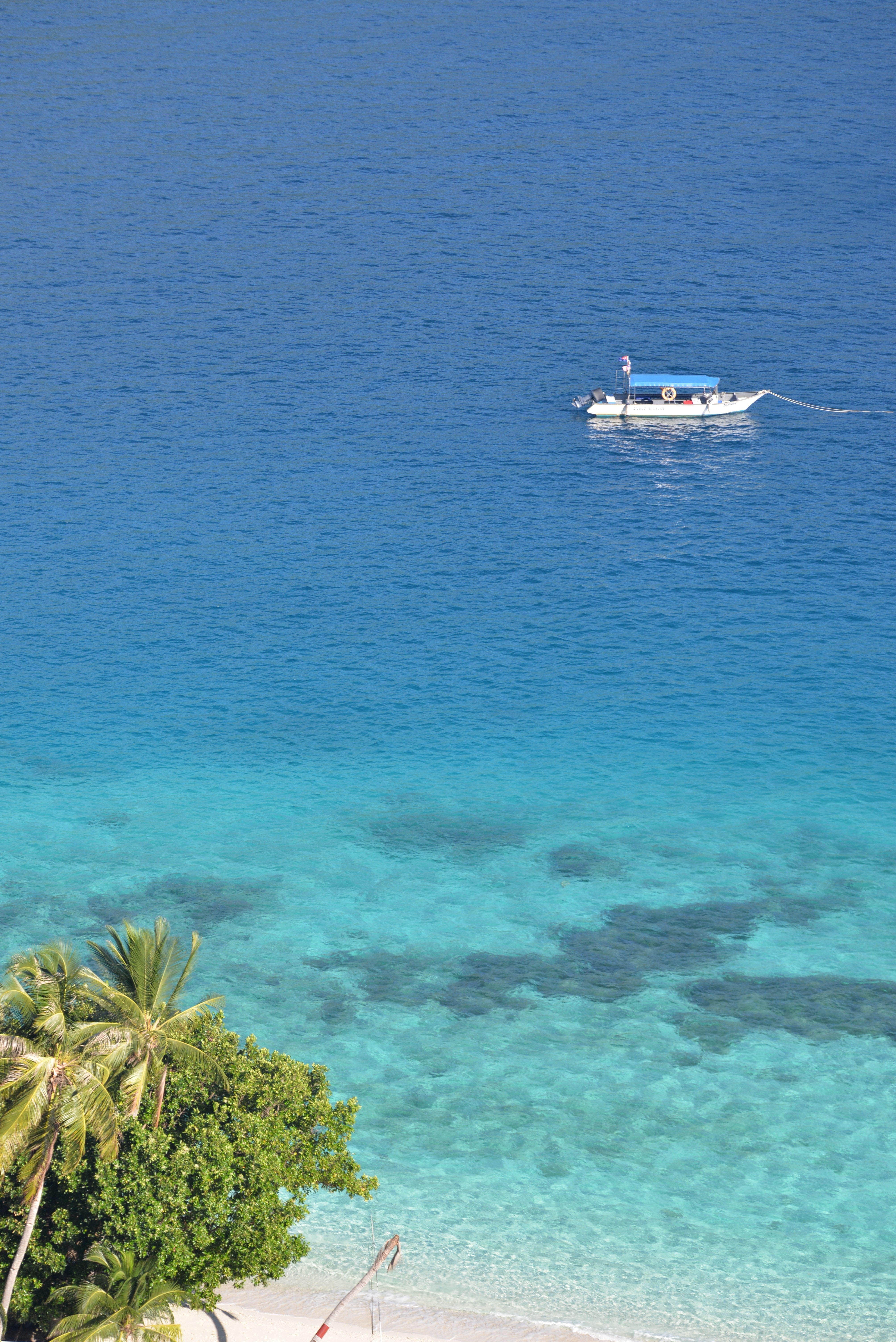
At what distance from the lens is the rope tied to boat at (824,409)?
97250mm

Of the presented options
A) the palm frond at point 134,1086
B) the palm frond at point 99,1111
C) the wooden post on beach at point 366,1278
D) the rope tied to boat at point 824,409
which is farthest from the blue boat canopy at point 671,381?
the palm frond at point 99,1111

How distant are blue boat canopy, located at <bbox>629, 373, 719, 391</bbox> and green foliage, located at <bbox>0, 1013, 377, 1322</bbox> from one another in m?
72.5

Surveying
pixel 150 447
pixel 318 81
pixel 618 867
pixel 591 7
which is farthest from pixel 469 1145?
pixel 591 7

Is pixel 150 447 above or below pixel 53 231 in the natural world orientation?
below

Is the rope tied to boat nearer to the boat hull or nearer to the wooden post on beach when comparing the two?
the boat hull

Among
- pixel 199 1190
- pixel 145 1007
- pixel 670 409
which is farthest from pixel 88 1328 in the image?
pixel 670 409

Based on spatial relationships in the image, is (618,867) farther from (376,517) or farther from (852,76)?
(852,76)

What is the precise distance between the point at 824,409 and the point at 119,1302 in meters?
83.8

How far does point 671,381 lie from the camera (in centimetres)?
9625

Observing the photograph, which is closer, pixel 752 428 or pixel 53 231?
pixel 752 428

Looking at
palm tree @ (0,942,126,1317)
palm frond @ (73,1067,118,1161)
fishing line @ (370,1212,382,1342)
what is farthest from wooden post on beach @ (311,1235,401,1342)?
palm tree @ (0,942,126,1317)

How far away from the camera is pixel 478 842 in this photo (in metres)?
58.2

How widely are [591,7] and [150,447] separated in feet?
336

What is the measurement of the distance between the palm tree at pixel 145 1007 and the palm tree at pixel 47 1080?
508 mm
